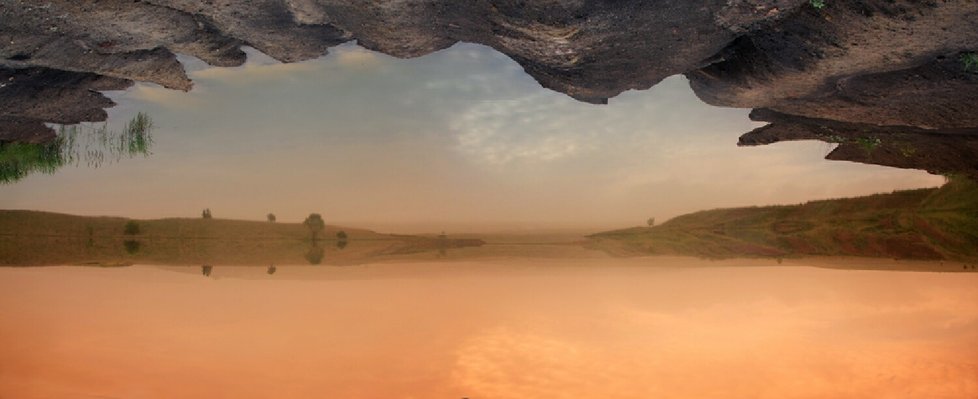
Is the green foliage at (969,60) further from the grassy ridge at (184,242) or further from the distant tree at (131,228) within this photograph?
the distant tree at (131,228)

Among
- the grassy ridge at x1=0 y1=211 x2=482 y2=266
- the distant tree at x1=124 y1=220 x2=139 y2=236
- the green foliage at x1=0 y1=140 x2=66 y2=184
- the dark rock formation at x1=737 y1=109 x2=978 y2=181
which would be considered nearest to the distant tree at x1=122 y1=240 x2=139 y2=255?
the grassy ridge at x1=0 y1=211 x2=482 y2=266

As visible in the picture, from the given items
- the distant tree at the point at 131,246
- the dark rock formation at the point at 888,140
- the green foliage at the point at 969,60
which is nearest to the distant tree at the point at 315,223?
the distant tree at the point at 131,246

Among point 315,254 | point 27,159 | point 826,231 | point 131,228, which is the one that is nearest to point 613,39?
point 826,231

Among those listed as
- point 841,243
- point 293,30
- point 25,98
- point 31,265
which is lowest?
point 31,265

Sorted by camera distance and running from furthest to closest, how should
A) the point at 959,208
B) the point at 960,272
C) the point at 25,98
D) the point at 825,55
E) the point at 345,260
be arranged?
the point at 345,260
the point at 960,272
the point at 959,208
the point at 25,98
the point at 825,55

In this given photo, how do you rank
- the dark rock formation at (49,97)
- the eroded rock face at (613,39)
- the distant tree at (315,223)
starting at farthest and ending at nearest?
the distant tree at (315,223) < the dark rock formation at (49,97) < the eroded rock face at (613,39)

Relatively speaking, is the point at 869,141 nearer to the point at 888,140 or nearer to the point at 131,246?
the point at 888,140

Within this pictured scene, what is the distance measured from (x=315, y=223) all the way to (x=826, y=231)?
8266 millimetres

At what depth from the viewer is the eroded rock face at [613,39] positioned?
317cm

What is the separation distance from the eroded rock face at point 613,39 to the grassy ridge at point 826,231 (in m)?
4.12

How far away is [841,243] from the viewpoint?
29.8ft

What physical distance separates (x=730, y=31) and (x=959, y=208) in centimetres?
710

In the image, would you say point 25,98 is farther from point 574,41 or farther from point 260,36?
point 574,41

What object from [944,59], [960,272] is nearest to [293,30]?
[944,59]
